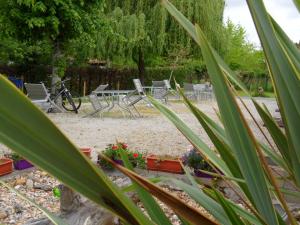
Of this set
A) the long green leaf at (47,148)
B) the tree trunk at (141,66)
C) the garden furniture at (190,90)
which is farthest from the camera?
the tree trunk at (141,66)

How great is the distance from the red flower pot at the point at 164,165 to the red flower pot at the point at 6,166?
139cm

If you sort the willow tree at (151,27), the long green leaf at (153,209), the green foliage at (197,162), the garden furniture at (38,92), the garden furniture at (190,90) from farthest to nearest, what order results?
1. the willow tree at (151,27)
2. the garden furniture at (190,90)
3. the garden furniture at (38,92)
4. the green foliage at (197,162)
5. the long green leaf at (153,209)

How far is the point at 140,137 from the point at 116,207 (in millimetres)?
8121

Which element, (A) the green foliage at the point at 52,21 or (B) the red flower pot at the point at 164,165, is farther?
(A) the green foliage at the point at 52,21

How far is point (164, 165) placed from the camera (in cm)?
489

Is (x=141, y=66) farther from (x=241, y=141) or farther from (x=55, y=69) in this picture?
(x=241, y=141)

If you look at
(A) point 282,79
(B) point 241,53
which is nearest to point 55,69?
(A) point 282,79

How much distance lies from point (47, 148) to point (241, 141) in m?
0.25

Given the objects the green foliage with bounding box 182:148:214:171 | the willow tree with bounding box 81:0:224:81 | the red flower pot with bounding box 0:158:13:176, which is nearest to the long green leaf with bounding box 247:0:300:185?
the green foliage with bounding box 182:148:214:171

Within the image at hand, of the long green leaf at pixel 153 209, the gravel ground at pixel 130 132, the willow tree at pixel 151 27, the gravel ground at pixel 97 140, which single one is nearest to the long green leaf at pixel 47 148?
the long green leaf at pixel 153 209

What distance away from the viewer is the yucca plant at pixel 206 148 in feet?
1.09

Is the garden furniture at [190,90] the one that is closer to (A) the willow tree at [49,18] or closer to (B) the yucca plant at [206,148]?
(A) the willow tree at [49,18]

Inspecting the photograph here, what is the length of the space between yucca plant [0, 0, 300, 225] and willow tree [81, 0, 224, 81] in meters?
18.6

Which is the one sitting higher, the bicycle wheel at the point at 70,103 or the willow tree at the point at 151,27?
the willow tree at the point at 151,27
